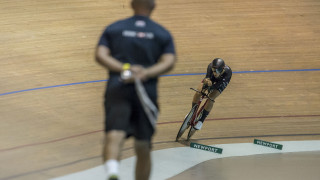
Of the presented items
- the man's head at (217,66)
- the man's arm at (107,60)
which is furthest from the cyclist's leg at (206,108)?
the man's arm at (107,60)

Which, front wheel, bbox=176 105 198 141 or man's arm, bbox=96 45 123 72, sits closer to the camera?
man's arm, bbox=96 45 123 72

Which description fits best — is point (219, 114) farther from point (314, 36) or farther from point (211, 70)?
point (314, 36)

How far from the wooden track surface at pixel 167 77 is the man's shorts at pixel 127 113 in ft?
7.42

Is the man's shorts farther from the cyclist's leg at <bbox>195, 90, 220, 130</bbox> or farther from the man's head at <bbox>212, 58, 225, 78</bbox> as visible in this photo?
the cyclist's leg at <bbox>195, 90, 220, 130</bbox>

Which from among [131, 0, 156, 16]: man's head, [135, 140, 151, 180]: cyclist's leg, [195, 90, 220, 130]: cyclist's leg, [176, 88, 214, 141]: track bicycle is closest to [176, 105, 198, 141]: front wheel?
[176, 88, 214, 141]: track bicycle

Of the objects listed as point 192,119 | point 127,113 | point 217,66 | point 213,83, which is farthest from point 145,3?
point 192,119

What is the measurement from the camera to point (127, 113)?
3.85 meters

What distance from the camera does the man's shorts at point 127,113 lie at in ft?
12.5

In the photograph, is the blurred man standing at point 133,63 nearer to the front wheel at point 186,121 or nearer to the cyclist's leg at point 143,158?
the cyclist's leg at point 143,158

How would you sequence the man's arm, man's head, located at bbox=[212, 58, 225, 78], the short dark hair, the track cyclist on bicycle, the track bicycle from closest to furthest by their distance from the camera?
the man's arm → the short dark hair → man's head, located at bbox=[212, 58, 225, 78] → the track cyclist on bicycle → the track bicycle

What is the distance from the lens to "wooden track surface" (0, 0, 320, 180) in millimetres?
7121

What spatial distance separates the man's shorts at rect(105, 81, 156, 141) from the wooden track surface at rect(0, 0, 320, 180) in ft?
7.42

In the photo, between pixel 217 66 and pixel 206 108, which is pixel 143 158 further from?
pixel 206 108

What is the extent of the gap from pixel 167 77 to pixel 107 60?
234 inches
